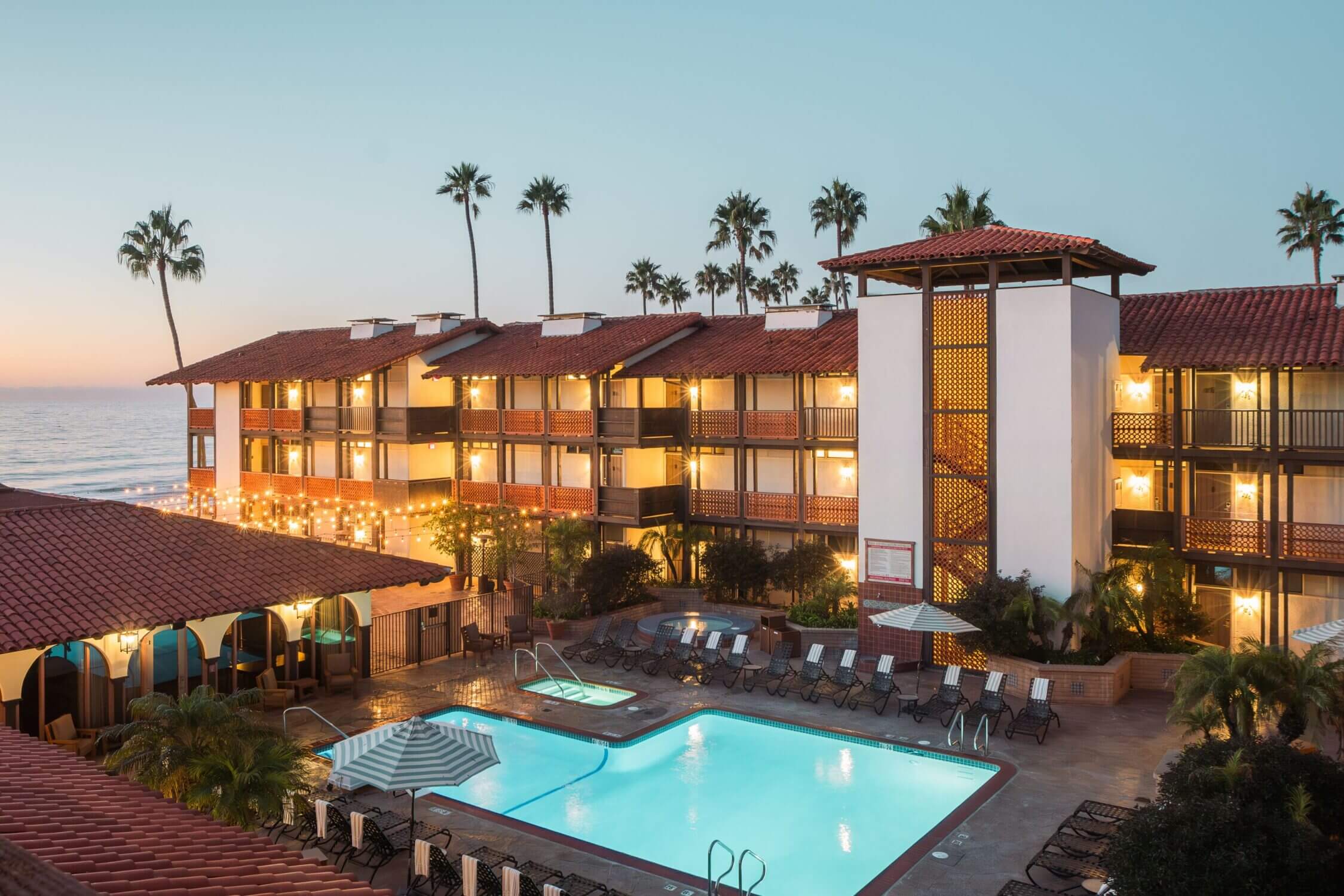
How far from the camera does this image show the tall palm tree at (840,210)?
2050 inches

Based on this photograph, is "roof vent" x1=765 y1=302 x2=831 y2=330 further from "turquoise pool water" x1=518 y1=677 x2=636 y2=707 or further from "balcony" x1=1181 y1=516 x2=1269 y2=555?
"turquoise pool water" x1=518 y1=677 x2=636 y2=707

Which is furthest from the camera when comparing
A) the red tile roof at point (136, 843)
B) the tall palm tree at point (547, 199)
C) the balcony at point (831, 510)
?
the tall palm tree at point (547, 199)

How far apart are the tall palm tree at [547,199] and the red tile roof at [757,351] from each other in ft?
83.8

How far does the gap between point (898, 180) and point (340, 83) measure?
35.9m

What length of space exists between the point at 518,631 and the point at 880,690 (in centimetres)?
963

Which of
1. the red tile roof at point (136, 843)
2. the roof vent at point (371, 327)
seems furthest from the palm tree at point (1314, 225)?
the red tile roof at point (136, 843)

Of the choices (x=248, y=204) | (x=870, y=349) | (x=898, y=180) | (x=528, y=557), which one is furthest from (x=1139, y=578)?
(x=248, y=204)

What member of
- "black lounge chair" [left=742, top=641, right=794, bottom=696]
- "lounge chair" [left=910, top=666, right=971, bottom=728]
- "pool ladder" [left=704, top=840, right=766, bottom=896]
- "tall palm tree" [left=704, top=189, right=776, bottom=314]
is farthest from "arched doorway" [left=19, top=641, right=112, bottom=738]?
"tall palm tree" [left=704, top=189, right=776, bottom=314]

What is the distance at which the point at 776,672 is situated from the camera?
22.4m

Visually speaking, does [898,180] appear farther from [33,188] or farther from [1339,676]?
[1339,676]

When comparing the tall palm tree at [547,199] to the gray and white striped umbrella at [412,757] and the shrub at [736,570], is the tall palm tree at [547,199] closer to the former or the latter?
the shrub at [736,570]

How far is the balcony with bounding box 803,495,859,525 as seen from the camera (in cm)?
2825

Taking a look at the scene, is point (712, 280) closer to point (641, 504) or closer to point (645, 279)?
point (645, 279)

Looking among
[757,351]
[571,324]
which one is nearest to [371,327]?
[571,324]
